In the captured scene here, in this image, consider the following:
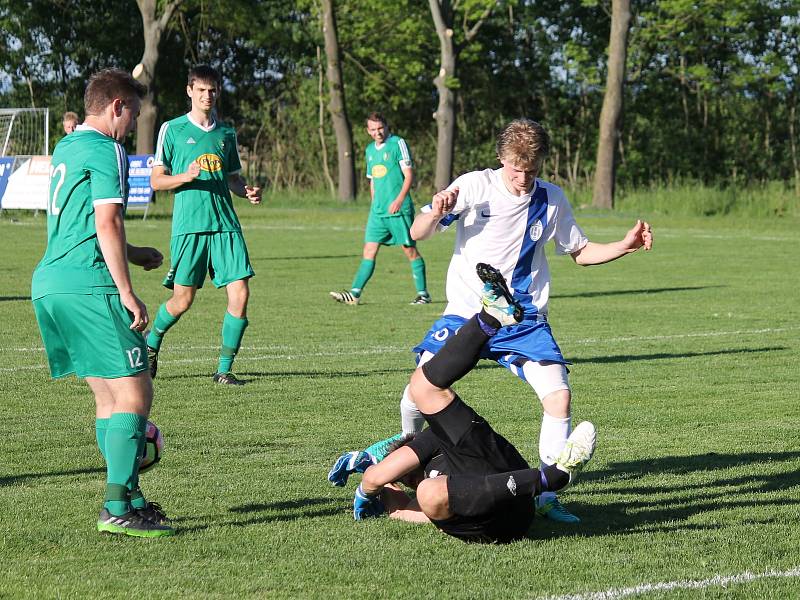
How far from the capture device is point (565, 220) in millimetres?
6367

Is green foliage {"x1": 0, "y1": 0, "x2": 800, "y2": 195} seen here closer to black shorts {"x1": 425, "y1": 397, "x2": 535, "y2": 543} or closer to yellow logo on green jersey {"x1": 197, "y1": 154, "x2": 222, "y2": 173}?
yellow logo on green jersey {"x1": 197, "y1": 154, "x2": 222, "y2": 173}

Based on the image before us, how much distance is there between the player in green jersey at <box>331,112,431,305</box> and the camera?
51.4 ft

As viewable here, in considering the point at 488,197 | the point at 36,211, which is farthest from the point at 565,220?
the point at 36,211

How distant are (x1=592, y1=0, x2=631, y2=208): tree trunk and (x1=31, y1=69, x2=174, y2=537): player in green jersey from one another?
110 feet

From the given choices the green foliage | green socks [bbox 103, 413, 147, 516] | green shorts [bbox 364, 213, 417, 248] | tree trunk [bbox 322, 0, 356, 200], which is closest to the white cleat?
green shorts [bbox 364, 213, 417, 248]

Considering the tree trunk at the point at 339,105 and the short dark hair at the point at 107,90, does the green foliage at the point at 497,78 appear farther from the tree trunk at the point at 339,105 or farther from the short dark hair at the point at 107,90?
the short dark hair at the point at 107,90

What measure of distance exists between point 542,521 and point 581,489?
2.20 feet

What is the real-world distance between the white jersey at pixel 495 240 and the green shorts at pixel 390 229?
971 cm

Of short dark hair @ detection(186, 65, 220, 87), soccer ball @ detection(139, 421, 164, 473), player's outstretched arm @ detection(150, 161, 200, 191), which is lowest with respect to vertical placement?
soccer ball @ detection(139, 421, 164, 473)

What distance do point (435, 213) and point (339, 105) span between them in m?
37.5

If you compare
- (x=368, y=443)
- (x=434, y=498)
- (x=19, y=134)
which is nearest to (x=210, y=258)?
(x=368, y=443)

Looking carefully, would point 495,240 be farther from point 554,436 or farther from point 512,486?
point 512,486

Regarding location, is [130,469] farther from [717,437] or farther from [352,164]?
[352,164]

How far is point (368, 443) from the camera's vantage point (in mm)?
7586
